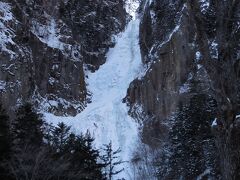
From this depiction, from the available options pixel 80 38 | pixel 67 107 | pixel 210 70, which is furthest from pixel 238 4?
pixel 80 38

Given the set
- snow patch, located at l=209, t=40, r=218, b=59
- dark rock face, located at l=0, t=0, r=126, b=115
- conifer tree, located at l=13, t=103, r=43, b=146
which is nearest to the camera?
snow patch, located at l=209, t=40, r=218, b=59

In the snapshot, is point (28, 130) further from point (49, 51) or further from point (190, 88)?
point (49, 51)

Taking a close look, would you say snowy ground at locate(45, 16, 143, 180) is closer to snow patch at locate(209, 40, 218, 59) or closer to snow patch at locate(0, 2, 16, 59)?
snow patch at locate(0, 2, 16, 59)

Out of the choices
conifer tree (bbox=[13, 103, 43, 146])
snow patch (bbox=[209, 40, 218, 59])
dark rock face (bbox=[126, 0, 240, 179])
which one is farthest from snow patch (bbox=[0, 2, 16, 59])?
snow patch (bbox=[209, 40, 218, 59])

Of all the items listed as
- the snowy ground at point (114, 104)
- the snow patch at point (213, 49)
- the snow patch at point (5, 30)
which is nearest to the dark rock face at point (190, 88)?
the snow patch at point (213, 49)

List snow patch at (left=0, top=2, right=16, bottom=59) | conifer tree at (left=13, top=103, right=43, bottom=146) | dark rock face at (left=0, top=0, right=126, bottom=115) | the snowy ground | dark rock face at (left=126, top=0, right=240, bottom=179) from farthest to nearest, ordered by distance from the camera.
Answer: dark rock face at (left=0, top=0, right=126, bottom=115), snow patch at (left=0, top=2, right=16, bottom=59), the snowy ground, conifer tree at (left=13, top=103, right=43, bottom=146), dark rock face at (left=126, top=0, right=240, bottom=179)

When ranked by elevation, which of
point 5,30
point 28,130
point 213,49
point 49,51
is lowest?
point 213,49

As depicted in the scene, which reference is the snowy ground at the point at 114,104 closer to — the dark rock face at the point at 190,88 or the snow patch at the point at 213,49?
the dark rock face at the point at 190,88

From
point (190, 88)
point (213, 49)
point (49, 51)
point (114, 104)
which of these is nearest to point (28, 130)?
point (213, 49)
